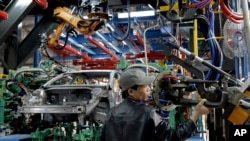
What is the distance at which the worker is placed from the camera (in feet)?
7.62

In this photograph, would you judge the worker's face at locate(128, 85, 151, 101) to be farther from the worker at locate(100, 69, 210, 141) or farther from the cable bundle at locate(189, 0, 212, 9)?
the cable bundle at locate(189, 0, 212, 9)

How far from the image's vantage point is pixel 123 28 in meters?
9.91

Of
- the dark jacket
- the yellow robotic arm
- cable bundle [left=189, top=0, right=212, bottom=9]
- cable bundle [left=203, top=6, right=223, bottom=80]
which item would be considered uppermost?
the yellow robotic arm

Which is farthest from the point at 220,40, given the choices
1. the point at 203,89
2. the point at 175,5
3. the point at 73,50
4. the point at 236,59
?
the point at 73,50

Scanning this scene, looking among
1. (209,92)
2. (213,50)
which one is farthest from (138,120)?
(213,50)

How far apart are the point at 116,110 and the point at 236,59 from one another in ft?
7.42

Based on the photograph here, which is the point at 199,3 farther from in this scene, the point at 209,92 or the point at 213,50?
the point at 209,92

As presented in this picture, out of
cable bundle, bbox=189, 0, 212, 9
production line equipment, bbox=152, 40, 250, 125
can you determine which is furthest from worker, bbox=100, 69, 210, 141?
cable bundle, bbox=189, 0, 212, 9

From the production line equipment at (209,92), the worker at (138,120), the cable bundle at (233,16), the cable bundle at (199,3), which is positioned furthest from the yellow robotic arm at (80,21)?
the worker at (138,120)

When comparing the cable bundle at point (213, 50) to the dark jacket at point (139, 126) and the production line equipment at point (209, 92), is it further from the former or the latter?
the dark jacket at point (139, 126)

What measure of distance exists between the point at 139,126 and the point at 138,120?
0.04 meters

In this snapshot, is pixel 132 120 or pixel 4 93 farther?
pixel 4 93

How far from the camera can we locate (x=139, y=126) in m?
2.37

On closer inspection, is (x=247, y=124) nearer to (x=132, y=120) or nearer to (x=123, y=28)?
(x=132, y=120)
